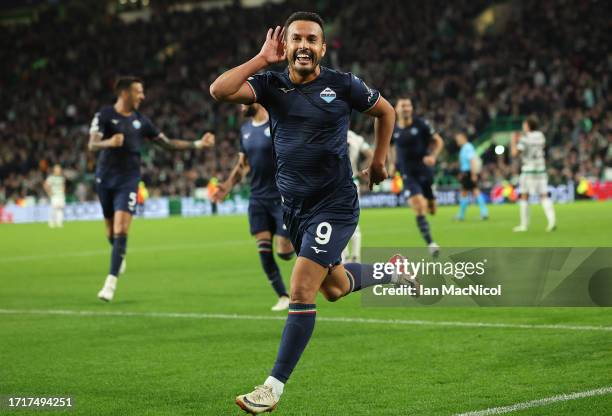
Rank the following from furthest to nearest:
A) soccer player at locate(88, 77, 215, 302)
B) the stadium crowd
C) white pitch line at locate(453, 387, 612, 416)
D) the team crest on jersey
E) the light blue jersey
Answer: the stadium crowd, the light blue jersey, soccer player at locate(88, 77, 215, 302), the team crest on jersey, white pitch line at locate(453, 387, 612, 416)

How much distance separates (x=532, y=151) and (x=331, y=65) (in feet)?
95.0

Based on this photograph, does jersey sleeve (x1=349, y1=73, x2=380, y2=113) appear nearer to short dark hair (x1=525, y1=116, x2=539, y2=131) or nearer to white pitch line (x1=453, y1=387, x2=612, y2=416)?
white pitch line (x1=453, y1=387, x2=612, y2=416)

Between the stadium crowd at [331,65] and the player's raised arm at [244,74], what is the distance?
3605cm

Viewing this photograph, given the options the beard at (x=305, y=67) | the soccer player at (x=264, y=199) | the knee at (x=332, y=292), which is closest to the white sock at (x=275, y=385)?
the knee at (x=332, y=292)

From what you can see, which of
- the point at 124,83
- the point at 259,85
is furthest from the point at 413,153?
the point at 259,85

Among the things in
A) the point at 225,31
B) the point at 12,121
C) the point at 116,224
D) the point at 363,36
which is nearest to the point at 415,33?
the point at 363,36

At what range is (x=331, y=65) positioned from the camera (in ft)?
169

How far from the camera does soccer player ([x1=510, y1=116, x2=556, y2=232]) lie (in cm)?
2320

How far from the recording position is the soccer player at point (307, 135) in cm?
631

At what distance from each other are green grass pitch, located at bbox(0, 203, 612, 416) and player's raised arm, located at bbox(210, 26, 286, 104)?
6.26ft

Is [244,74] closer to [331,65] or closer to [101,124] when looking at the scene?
[101,124]

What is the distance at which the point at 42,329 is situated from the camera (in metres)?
10.2

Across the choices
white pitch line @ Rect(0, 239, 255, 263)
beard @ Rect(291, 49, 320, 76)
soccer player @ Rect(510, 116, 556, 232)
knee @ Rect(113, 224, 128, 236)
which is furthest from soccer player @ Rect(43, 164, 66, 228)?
beard @ Rect(291, 49, 320, 76)

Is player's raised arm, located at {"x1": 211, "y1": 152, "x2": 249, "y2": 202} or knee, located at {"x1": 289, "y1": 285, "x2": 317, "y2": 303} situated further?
player's raised arm, located at {"x1": 211, "y1": 152, "x2": 249, "y2": 202}
